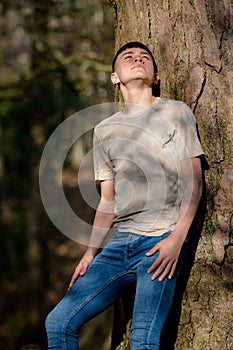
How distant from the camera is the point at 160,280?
9.34 ft

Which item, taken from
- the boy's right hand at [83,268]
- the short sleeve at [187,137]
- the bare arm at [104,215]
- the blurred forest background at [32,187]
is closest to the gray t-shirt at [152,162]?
the short sleeve at [187,137]

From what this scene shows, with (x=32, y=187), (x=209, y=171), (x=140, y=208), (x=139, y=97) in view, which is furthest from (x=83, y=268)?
(x=32, y=187)

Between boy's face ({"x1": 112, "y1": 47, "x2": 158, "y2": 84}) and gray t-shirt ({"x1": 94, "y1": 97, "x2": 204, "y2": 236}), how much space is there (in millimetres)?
150

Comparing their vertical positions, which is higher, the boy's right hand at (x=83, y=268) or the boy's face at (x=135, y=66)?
the boy's face at (x=135, y=66)

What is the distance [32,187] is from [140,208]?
10100 mm

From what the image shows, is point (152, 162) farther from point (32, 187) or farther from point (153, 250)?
point (32, 187)

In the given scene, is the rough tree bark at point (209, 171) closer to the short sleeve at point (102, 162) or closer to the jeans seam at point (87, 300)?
the jeans seam at point (87, 300)

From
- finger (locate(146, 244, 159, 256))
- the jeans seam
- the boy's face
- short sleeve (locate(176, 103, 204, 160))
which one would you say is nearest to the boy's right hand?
the jeans seam

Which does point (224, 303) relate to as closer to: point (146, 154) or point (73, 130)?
point (146, 154)

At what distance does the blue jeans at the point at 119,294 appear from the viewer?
9.24ft

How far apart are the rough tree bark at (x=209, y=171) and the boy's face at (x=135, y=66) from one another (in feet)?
0.54

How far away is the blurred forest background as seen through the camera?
35.4 feet

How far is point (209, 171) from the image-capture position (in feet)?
10.4

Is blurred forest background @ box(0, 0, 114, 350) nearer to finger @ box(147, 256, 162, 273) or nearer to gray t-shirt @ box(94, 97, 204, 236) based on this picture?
gray t-shirt @ box(94, 97, 204, 236)
